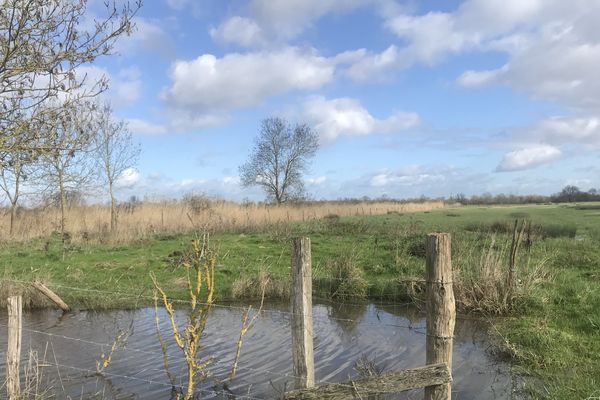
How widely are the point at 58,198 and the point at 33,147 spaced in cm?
2445

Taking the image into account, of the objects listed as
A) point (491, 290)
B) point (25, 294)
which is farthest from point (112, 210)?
point (491, 290)

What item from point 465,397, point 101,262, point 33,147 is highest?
point 33,147

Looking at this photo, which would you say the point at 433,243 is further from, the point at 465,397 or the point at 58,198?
the point at 58,198

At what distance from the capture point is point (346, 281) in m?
13.7

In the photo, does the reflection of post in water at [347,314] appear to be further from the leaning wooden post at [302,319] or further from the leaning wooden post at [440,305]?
the leaning wooden post at [440,305]

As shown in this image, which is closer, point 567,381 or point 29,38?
point 29,38

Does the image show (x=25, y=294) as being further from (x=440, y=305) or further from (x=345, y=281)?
(x=440, y=305)

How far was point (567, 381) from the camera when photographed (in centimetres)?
663

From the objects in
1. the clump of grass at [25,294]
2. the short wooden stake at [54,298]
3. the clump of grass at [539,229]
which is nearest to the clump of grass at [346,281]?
the short wooden stake at [54,298]

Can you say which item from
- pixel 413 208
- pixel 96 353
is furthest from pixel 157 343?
pixel 413 208

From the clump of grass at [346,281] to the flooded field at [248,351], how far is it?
0.79m

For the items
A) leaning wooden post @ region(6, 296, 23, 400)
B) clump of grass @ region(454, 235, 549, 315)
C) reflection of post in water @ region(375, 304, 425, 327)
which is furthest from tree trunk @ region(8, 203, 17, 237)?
clump of grass @ region(454, 235, 549, 315)

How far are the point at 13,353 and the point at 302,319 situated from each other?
325 centimetres

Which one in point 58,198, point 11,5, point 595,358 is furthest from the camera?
point 58,198
